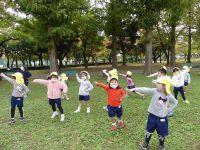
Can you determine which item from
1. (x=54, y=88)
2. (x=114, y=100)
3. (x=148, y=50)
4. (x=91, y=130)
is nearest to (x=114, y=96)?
(x=114, y=100)

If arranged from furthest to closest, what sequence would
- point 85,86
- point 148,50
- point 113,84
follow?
point 148,50 < point 85,86 < point 113,84

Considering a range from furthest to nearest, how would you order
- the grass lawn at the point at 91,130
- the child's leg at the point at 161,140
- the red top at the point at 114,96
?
the red top at the point at 114,96
the grass lawn at the point at 91,130
the child's leg at the point at 161,140

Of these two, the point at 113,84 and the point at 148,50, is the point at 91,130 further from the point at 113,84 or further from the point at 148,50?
the point at 148,50

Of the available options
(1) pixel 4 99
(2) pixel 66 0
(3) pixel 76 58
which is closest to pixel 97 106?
(1) pixel 4 99

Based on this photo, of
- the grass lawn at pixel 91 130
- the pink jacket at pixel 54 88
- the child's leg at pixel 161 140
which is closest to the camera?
the child's leg at pixel 161 140

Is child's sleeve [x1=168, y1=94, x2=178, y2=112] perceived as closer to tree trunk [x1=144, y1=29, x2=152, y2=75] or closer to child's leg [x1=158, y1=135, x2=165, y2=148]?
child's leg [x1=158, y1=135, x2=165, y2=148]

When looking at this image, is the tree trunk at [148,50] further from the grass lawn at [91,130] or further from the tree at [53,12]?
the grass lawn at [91,130]

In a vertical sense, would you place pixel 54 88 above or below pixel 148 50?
below

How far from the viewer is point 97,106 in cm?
1287

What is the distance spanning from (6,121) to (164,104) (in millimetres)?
5561

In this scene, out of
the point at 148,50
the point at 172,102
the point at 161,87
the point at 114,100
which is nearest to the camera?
the point at 161,87

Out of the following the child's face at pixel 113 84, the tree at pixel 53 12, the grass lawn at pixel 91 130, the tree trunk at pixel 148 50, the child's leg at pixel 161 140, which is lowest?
the grass lawn at pixel 91 130

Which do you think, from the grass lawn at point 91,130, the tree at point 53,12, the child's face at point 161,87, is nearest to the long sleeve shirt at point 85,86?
the grass lawn at point 91,130

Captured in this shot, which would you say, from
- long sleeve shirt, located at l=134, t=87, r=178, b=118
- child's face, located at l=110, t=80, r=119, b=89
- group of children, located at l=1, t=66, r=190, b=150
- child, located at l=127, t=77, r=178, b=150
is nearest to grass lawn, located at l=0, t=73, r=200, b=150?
group of children, located at l=1, t=66, r=190, b=150
